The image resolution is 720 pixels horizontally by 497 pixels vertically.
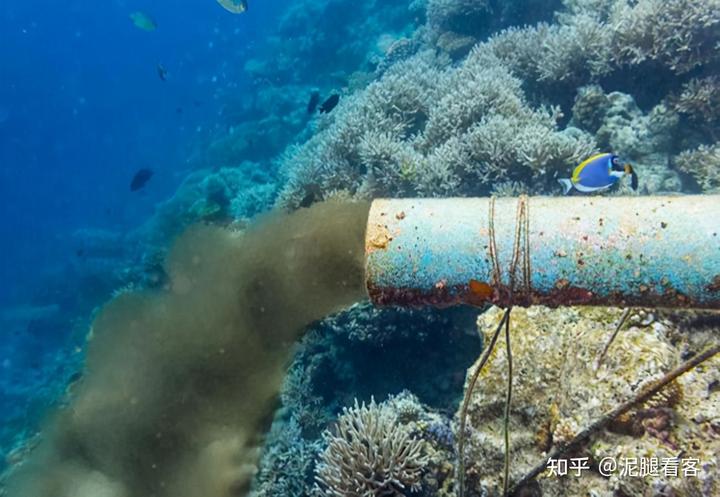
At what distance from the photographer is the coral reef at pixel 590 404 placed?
202cm

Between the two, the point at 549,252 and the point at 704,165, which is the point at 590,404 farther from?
the point at 704,165

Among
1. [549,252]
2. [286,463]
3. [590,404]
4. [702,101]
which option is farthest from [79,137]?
[590,404]

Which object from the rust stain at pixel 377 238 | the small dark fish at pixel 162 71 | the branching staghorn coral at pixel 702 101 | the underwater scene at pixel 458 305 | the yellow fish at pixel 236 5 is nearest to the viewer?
the underwater scene at pixel 458 305

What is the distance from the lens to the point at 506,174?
5203mm

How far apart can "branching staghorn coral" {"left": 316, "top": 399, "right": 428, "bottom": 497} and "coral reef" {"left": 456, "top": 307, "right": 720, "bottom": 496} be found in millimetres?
598

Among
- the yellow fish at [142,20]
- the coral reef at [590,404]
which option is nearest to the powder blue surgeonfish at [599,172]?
the coral reef at [590,404]

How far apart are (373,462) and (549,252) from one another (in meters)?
2.01

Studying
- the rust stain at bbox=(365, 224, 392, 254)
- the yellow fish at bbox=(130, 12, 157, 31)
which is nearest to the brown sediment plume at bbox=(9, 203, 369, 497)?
the rust stain at bbox=(365, 224, 392, 254)

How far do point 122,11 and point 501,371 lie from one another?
12745 cm

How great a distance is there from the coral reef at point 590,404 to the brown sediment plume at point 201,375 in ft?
5.25

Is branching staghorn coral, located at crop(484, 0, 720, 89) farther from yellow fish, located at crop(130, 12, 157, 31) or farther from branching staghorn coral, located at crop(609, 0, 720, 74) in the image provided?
yellow fish, located at crop(130, 12, 157, 31)

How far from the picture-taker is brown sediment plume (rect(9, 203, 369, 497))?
3.76 m

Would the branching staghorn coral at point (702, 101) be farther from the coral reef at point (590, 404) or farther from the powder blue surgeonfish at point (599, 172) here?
the coral reef at point (590, 404)

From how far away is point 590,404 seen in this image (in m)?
2.21
